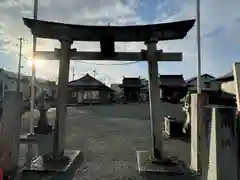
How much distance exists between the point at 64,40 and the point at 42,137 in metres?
5.17

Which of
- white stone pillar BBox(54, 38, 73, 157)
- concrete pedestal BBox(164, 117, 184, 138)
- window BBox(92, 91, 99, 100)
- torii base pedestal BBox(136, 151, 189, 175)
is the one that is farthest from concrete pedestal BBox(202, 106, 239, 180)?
window BBox(92, 91, 99, 100)

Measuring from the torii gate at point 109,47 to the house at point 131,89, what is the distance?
40555 millimetres

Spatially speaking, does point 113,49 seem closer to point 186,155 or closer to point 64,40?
point 64,40

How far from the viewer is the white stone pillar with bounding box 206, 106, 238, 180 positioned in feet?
10.6

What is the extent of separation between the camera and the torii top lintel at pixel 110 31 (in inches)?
236

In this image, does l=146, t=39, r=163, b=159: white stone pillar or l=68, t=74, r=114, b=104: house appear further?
l=68, t=74, r=114, b=104: house

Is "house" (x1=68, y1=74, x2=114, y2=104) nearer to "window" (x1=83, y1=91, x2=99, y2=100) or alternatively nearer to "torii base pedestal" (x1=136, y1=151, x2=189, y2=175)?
"window" (x1=83, y1=91, x2=99, y2=100)

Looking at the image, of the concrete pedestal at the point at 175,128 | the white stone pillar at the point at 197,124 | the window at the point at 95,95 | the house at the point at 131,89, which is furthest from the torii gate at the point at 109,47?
the house at the point at 131,89

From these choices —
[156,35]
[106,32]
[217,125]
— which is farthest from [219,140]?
[106,32]

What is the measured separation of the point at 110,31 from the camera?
20.1 ft

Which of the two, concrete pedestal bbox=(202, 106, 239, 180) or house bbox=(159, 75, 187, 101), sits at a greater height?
house bbox=(159, 75, 187, 101)

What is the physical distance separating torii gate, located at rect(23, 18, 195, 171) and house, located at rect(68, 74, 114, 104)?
3452 centimetres

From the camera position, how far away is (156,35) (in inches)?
241

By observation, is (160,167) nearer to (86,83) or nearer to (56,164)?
(56,164)
